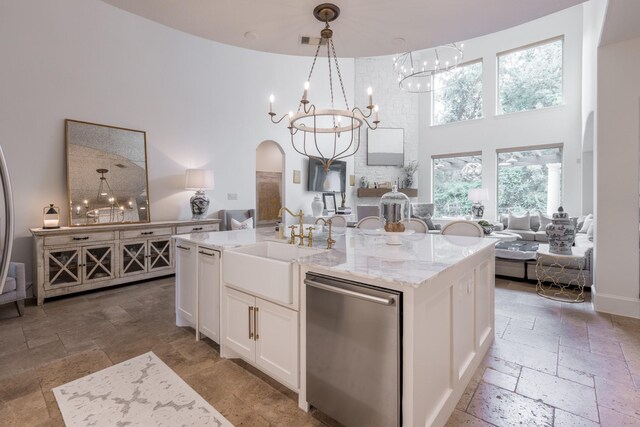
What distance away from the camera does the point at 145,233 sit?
161 inches

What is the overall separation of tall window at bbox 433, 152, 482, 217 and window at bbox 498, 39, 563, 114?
1.44m

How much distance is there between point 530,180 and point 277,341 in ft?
25.3

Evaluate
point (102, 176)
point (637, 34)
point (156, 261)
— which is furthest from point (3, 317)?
point (637, 34)

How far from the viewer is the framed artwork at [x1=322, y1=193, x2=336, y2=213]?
295 inches

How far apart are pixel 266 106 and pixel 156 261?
12.1ft

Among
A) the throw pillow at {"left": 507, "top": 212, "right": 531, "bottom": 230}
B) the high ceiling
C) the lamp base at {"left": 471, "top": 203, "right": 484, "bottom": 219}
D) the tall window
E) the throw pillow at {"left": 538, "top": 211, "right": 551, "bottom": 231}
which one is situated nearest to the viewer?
the high ceiling

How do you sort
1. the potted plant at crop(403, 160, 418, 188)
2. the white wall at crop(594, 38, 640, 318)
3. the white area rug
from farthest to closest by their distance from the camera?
the potted plant at crop(403, 160, 418, 188), the white wall at crop(594, 38, 640, 318), the white area rug

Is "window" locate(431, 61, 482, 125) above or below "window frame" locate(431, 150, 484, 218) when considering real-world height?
above

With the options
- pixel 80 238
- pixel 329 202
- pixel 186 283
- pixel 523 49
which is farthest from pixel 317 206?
pixel 523 49

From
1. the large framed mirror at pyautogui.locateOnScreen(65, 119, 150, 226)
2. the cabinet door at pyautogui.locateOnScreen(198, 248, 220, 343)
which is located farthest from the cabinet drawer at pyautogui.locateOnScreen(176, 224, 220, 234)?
the cabinet door at pyautogui.locateOnScreen(198, 248, 220, 343)

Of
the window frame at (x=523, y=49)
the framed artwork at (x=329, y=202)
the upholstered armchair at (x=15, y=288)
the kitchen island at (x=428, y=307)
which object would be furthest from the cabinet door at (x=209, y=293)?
the window frame at (x=523, y=49)

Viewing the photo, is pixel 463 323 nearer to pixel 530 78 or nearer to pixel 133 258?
pixel 133 258

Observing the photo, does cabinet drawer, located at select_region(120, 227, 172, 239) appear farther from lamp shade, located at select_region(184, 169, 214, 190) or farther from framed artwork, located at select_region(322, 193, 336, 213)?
framed artwork, located at select_region(322, 193, 336, 213)

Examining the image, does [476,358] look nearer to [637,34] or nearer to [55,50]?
[637,34]
